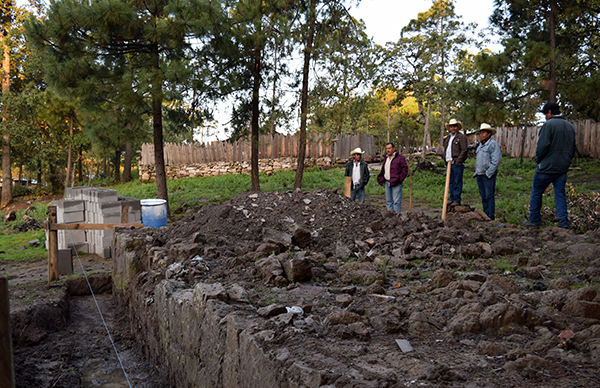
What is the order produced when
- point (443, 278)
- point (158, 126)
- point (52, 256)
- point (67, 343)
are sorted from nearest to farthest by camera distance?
point (443, 278), point (67, 343), point (52, 256), point (158, 126)

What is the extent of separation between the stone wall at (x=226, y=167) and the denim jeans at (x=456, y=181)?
11922 mm

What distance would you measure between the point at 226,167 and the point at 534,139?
14932 mm

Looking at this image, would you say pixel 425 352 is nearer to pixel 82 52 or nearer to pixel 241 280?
pixel 241 280

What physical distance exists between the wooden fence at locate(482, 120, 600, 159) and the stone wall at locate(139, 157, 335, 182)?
8.54 meters

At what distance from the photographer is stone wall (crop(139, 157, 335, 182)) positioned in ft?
65.7

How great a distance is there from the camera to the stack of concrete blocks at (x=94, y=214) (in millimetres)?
8188

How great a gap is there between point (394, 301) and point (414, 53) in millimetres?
26464

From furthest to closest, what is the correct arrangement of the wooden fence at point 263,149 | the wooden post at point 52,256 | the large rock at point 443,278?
the wooden fence at point 263,149 < the wooden post at point 52,256 < the large rock at point 443,278

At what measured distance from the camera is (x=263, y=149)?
20.6 m

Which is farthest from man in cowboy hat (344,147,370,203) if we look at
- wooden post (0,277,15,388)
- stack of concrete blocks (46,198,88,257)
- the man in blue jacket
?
wooden post (0,277,15,388)

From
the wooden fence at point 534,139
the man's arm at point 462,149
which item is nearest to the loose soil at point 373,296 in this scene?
the man's arm at point 462,149

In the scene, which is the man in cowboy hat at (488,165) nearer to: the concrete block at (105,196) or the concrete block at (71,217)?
the concrete block at (105,196)

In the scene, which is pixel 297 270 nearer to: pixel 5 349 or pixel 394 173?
pixel 5 349

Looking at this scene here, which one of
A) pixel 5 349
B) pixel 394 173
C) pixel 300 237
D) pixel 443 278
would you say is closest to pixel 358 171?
pixel 394 173
